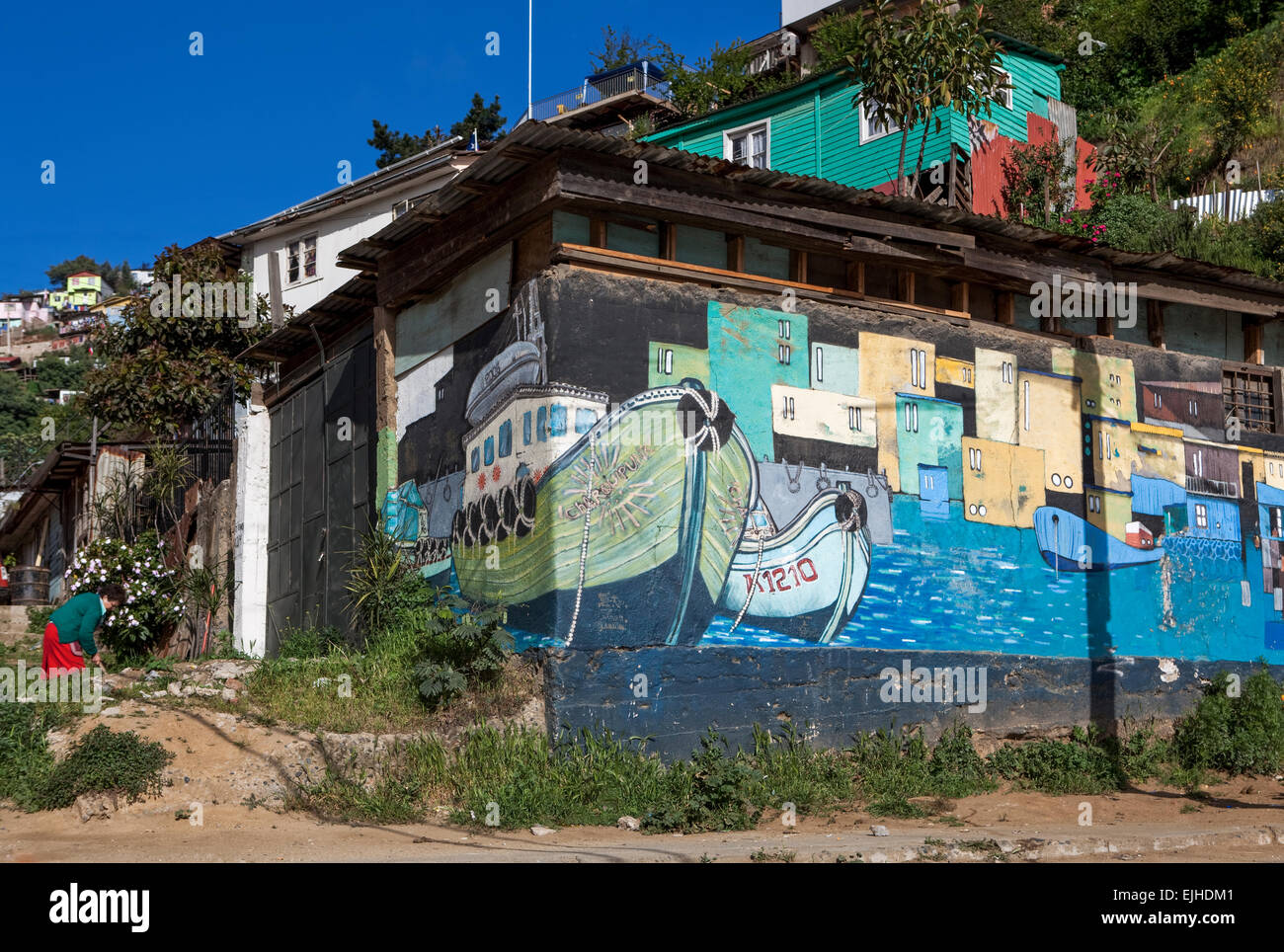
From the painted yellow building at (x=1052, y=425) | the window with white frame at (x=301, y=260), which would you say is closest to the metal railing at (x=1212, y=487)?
the painted yellow building at (x=1052, y=425)

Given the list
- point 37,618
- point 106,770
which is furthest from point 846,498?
point 37,618

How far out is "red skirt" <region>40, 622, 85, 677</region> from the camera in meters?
12.2

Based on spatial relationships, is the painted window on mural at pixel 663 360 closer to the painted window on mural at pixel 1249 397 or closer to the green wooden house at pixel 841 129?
the painted window on mural at pixel 1249 397

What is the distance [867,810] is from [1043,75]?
2345 cm

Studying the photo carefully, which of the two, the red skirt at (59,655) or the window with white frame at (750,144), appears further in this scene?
the window with white frame at (750,144)

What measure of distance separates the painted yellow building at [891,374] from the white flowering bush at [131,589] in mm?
11373

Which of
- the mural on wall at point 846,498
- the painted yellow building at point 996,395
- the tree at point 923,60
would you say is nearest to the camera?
the mural on wall at point 846,498

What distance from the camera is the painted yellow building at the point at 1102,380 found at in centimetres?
1451

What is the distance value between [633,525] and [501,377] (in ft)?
6.91

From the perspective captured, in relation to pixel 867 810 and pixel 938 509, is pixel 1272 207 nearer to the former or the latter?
pixel 938 509

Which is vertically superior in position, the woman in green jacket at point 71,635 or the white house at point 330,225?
the white house at point 330,225

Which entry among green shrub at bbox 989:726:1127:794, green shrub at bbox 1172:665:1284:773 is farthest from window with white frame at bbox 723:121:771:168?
green shrub at bbox 989:726:1127:794

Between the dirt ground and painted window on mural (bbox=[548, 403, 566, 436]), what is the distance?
3429mm

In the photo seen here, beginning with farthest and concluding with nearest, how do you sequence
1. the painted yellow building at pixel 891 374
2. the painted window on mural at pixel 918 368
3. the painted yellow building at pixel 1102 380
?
the painted yellow building at pixel 1102 380 → the painted window on mural at pixel 918 368 → the painted yellow building at pixel 891 374
